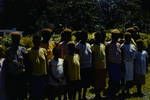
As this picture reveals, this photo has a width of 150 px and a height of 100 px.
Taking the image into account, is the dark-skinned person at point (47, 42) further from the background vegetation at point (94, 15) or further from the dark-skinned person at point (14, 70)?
the background vegetation at point (94, 15)

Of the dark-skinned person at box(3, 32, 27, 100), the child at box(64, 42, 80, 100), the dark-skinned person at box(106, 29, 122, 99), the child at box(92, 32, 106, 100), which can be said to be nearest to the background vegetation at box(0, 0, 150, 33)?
the dark-skinned person at box(106, 29, 122, 99)

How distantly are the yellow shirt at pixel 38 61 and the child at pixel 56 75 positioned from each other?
20 centimetres

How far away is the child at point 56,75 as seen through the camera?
521 inches

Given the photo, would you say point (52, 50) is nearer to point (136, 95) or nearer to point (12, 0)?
point (136, 95)

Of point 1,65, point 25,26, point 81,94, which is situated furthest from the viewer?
point 25,26

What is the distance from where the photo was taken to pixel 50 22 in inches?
1204

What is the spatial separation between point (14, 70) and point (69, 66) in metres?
1.36

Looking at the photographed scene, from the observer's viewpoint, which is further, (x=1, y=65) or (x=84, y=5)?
(x=84, y=5)

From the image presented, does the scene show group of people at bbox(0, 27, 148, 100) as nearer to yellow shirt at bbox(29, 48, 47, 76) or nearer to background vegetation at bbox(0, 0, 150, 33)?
yellow shirt at bbox(29, 48, 47, 76)

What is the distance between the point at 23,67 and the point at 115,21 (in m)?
14.4

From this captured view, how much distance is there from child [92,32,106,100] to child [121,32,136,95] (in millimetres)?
662

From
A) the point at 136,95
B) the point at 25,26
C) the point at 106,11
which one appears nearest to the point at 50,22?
the point at 106,11

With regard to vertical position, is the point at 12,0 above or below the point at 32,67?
above

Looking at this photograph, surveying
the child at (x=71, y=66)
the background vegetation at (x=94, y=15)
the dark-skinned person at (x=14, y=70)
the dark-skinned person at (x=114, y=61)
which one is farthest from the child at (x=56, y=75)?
the background vegetation at (x=94, y=15)
